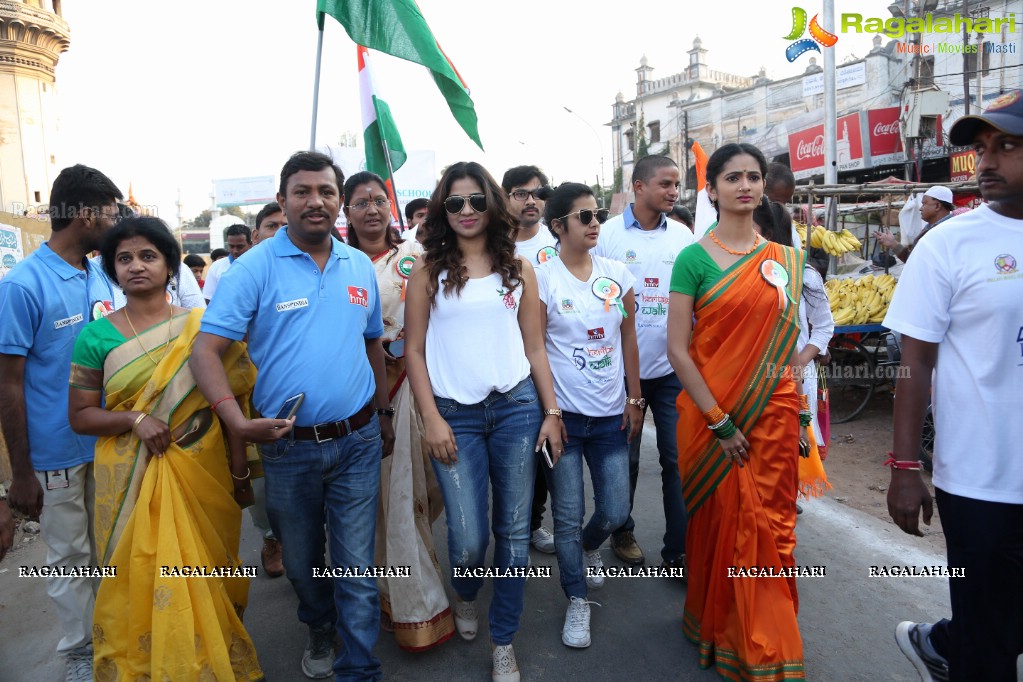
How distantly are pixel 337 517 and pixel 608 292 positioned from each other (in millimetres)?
1569

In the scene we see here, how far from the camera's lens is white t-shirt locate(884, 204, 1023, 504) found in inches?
81.9

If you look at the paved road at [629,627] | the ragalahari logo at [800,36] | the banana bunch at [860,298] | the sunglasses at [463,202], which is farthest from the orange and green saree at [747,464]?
A: the ragalahari logo at [800,36]

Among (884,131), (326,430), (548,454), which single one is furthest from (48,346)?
(884,131)

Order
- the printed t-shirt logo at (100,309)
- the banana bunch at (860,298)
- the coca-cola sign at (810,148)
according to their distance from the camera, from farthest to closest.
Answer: the coca-cola sign at (810,148) < the banana bunch at (860,298) < the printed t-shirt logo at (100,309)

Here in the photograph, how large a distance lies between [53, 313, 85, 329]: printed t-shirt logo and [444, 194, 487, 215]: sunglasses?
5.46 ft

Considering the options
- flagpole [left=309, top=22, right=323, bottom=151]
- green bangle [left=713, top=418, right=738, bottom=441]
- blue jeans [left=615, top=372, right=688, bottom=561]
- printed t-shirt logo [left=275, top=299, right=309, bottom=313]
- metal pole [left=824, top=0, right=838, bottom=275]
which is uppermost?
metal pole [left=824, top=0, right=838, bottom=275]

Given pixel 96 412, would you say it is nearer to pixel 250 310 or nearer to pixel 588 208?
pixel 250 310

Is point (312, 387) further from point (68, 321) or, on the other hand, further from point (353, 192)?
point (353, 192)

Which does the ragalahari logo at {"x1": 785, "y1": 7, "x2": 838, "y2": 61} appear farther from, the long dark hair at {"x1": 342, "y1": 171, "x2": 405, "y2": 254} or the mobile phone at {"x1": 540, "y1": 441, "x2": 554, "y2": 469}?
the mobile phone at {"x1": 540, "y1": 441, "x2": 554, "y2": 469}

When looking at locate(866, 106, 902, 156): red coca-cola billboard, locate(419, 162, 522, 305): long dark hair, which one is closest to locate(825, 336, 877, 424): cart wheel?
locate(419, 162, 522, 305): long dark hair

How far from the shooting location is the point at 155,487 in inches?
107

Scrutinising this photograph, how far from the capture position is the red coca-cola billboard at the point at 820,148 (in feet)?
60.0

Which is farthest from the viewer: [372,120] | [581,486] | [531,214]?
[372,120]

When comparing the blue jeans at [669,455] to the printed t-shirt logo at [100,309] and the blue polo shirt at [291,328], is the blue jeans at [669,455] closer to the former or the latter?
the blue polo shirt at [291,328]
